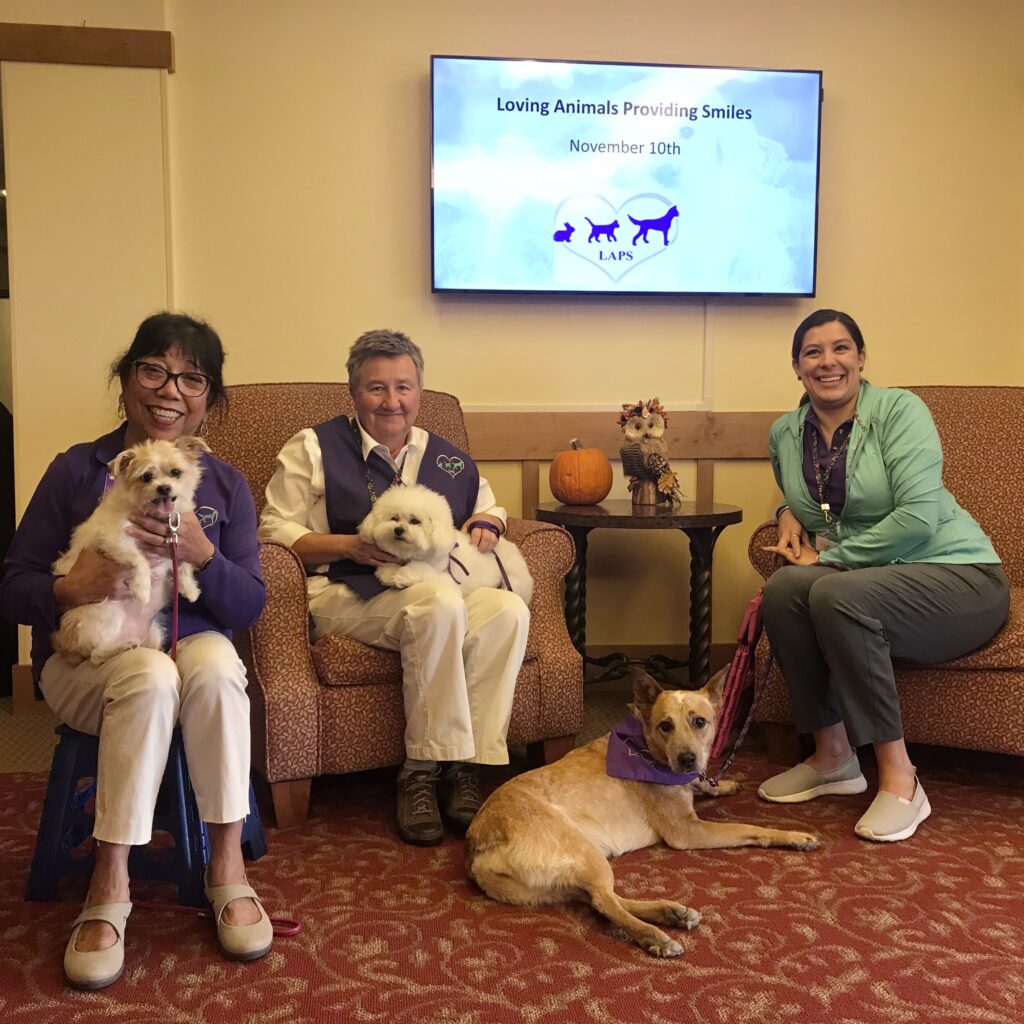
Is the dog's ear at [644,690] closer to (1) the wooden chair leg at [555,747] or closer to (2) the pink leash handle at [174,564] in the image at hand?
(1) the wooden chair leg at [555,747]

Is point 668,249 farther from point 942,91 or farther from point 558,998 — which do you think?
point 558,998

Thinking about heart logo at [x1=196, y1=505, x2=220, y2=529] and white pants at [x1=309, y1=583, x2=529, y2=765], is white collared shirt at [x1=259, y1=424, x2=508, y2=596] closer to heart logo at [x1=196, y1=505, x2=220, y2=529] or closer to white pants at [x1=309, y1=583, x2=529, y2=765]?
white pants at [x1=309, y1=583, x2=529, y2=765]

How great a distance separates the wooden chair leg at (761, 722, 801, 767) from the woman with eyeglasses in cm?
154

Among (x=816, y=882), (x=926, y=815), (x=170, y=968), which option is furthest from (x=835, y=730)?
(x=170, y=968)

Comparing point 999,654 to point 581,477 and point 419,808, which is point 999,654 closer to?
point 581,477

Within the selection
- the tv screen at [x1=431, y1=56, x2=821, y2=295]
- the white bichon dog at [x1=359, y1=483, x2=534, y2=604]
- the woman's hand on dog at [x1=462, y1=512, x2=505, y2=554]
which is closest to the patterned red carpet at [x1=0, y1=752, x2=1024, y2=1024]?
the white bichon dog at [x1=359, y1=483, x2=534, y2=604]

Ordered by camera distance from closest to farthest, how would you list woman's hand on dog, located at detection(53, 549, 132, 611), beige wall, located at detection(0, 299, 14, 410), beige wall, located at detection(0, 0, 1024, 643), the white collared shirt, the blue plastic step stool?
woman's hand on dog, located at detection(53, 549, 132, 611) < the blue plastic step stool < the white collared shirt < beige wall, located at detection(0, 0, 1024, 643) < beige wall, located at detection(0, 299, 14, 410)

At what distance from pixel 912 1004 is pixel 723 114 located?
298 cm

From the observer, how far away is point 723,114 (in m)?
3.53

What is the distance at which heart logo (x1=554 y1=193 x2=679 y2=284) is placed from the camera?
353 cm

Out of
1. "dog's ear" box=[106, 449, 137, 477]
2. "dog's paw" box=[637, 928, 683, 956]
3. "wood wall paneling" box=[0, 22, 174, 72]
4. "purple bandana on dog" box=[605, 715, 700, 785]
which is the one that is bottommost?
"dog's paw" box=[637, 928, 683, 956]

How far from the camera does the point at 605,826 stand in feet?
6.91

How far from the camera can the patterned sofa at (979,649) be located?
2.45m

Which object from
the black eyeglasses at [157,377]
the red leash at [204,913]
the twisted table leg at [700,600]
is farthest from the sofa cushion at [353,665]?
the twisted table leg at [700,600]
